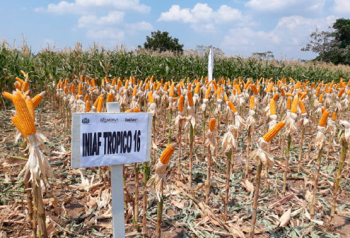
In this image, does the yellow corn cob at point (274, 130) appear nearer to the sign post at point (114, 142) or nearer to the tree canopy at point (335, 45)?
the sign post at point (114, 142)

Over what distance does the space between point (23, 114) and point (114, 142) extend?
0.66m

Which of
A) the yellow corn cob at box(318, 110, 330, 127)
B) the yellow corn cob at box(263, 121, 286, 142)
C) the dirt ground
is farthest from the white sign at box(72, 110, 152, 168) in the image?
the yellow corn cob at box(318, 110, 330, 127)

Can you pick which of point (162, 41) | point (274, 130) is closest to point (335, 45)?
point (162, 41)

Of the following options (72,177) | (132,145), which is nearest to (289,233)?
(132,145)

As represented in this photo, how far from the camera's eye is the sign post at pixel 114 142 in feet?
5.90

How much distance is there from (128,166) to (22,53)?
9.40 metres

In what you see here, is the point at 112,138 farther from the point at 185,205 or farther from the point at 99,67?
the point at 99,67

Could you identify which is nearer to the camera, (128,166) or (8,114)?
(128,166)

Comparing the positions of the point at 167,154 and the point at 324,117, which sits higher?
the point at 324,117

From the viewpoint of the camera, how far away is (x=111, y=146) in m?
1.92

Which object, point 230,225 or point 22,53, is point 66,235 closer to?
point 230,225

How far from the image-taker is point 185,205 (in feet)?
10.7

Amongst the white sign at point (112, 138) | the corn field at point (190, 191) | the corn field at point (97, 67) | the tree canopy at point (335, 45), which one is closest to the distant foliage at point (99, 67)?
the corn field at point (97, 67)

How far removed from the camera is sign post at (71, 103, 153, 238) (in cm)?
180
